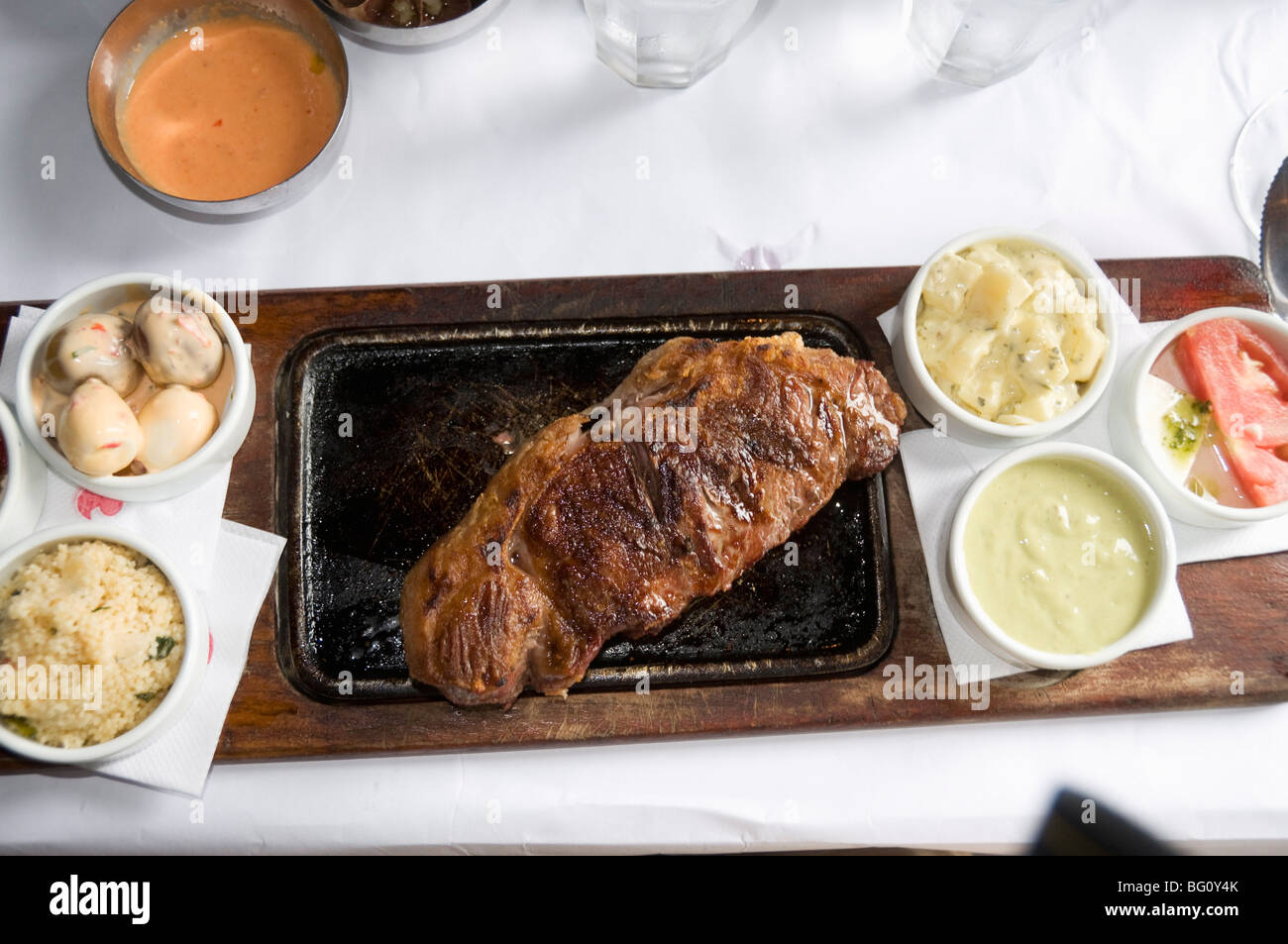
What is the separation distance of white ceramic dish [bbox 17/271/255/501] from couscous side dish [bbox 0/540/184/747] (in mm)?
196

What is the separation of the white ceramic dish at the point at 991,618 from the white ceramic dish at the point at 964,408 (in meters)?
0.10

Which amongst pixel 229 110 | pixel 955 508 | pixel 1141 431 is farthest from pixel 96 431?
pixel 1141 431

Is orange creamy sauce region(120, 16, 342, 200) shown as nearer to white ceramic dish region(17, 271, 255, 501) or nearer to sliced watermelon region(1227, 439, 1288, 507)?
white ceramic dish region(17, 271, 255, 501)

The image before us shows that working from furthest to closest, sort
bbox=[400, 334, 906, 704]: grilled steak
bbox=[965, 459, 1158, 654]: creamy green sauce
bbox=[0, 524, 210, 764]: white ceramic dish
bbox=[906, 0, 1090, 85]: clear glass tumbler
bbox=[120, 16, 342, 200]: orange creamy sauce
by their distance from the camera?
bbox=[906, 0, 1090, 85]: clear glass tumbler, bbox=[120, 16, 342, 200]: orange creamy sauce, bbox=[965, 459, 1158, 654]: creamy green sauce, bbox=[400, 334, 906, 704]: grilled steak, bbox=[0, 524, 210, 764]: white ceramic dish

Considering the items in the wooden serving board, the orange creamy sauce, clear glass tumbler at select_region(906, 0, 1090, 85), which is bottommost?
the wooden serving board

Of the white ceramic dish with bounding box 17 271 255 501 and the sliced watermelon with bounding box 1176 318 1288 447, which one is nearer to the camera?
the white ceramic dish with bounding box 17 271 255 501

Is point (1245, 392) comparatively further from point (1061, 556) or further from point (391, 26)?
point (391, 26)

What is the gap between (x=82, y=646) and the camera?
2.51m

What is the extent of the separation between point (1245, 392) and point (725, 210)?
1.80 meters

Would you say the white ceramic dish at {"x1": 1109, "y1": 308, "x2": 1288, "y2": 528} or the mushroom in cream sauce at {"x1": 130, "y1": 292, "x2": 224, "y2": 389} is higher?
the mushroom in cream sauce at {"x1": 130, "y1": 292, "x2": 224, "y2": 389}

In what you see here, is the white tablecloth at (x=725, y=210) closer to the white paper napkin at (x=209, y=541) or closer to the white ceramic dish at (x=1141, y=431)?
the white paper napkin at (x=209, y=541)

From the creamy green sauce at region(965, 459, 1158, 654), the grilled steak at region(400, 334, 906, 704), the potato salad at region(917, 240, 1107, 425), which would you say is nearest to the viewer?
the grilled steak at region(400, 334, 906, 704)

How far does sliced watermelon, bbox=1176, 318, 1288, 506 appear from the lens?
2.89 metres

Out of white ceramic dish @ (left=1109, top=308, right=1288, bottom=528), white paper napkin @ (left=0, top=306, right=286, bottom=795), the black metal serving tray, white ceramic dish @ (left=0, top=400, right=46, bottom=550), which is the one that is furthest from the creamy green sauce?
white ceramic dish @ (left=0, top=400, right=46, bottom=550)
